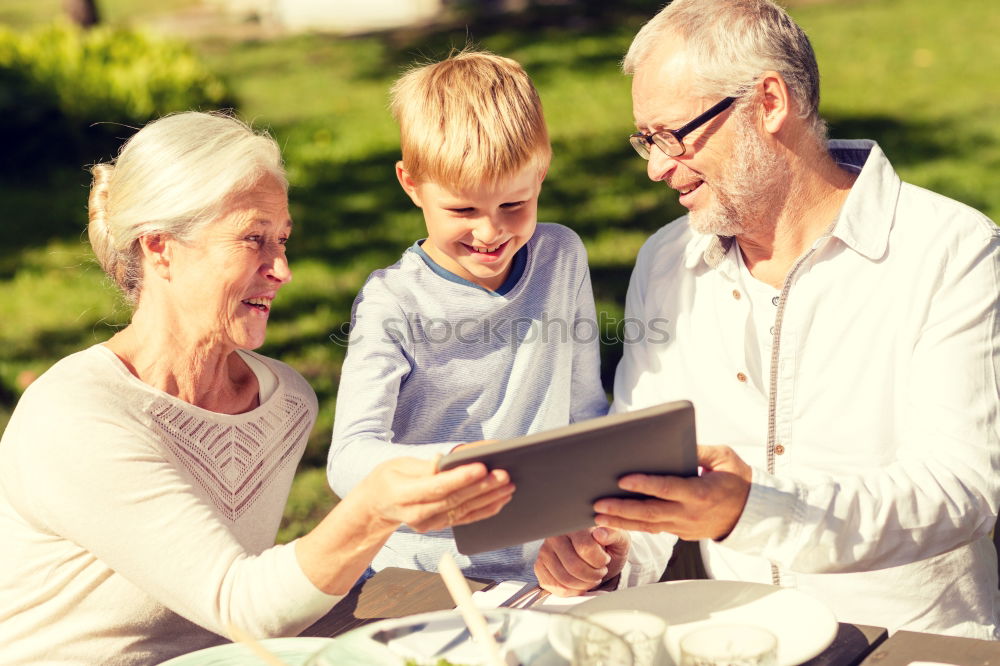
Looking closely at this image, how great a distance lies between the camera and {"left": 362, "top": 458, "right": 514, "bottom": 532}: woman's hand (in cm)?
200

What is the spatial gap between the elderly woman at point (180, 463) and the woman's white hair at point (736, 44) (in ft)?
3.73

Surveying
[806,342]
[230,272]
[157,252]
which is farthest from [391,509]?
[806,342]

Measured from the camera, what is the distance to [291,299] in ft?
23.5

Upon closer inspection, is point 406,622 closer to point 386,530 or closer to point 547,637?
point 547,637

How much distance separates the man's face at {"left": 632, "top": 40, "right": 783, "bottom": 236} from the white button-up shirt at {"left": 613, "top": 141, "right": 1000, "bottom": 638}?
14cm

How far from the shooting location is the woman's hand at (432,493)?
6.57 ft

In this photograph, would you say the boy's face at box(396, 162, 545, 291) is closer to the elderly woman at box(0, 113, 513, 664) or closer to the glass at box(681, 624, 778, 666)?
the elderly woman at box(0, 113, 513, 664)

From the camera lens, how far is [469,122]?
2.90m

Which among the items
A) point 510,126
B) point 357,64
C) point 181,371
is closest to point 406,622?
point 181,371

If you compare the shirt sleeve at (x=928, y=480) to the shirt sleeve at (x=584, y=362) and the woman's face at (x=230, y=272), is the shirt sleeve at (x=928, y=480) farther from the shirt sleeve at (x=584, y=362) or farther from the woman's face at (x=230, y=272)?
the woman's face at (x=230, y=272)

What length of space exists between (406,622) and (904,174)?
24.5 feet

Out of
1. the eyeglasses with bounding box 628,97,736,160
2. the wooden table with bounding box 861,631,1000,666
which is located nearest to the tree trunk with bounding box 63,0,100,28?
the eyeglasses with bounding box 628,97,736,160

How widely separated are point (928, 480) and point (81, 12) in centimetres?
1226

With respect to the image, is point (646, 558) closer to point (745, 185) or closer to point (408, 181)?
point (745, 185)
